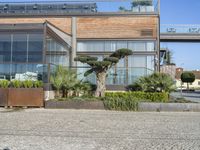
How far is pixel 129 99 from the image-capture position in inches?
718

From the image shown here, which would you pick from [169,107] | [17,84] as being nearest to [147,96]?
[169,107]

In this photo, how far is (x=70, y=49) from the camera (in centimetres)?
2927

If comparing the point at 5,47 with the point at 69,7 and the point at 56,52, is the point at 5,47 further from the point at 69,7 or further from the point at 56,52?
the point at 69,7

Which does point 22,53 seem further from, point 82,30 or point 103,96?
point 82,30

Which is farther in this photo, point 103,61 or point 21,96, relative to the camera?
point 103,61

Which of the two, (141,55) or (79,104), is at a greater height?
(141,55)


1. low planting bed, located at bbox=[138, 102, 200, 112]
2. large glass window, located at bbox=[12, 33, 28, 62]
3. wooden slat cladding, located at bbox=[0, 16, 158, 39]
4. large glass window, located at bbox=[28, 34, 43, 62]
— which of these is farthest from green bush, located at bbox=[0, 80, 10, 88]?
wooden slat cladding, located at bbox=[0, 16, 158, 39]

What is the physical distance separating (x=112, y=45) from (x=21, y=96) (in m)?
12.1

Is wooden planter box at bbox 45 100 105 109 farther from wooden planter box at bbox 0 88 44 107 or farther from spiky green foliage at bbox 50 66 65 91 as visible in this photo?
spiky green foliage at bbox 50 66 65 91

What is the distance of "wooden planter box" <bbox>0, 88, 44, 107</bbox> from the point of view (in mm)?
18688

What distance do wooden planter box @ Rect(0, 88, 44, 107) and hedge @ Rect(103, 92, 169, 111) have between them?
11.6ft

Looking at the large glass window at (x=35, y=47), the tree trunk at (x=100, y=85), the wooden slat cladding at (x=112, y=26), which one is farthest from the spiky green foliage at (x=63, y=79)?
the wooden slat cladding at (x=112, y=26)

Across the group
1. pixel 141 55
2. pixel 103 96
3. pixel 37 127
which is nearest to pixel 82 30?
pixel 141 55

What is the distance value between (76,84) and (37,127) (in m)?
9.61
